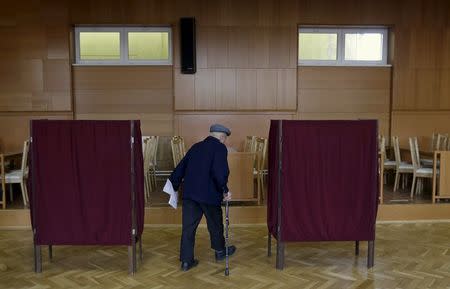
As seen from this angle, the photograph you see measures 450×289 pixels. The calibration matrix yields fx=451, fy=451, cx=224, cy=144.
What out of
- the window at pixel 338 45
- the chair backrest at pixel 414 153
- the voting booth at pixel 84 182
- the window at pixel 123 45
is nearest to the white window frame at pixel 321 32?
the window at pixel 338 45

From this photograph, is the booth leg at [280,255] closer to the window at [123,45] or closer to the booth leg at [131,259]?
the booth leg at [131,259]

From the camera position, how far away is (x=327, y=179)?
158 inches

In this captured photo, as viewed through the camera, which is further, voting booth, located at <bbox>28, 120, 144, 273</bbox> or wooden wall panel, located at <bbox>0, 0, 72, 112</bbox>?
wooden wall panel, located at <bbox>0, 0, 72, 112</bbox>

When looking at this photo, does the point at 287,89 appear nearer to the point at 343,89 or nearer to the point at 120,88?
the point at 343,89

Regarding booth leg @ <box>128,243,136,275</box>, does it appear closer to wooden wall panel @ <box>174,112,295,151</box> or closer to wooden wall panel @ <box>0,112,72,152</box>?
wooden wall panel @ <box>174,112,295,151</box>

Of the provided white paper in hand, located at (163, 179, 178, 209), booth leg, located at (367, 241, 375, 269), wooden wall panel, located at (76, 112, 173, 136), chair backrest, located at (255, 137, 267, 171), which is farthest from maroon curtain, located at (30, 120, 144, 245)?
wooden wall panel, located at (76, 112, 173, 136)

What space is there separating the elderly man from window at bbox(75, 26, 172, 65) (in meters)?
4.42

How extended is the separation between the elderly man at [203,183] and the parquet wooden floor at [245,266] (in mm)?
370

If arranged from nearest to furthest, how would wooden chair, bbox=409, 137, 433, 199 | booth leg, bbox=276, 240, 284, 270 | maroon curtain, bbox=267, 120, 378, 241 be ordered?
maroon curtain, bbox=267, 120, 378, 241
booth leg, bbox=276, 240, 284, 270
wooden chair, bbox=409, 137, 433, 199

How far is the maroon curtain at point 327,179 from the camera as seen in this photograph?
3.96 m

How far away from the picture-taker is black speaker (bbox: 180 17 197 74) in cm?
773

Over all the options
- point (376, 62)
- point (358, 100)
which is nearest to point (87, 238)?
point (358, 100)

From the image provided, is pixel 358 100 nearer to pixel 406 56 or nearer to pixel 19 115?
pixel 406 56

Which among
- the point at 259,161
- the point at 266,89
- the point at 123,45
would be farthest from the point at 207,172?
the point at 123,45
